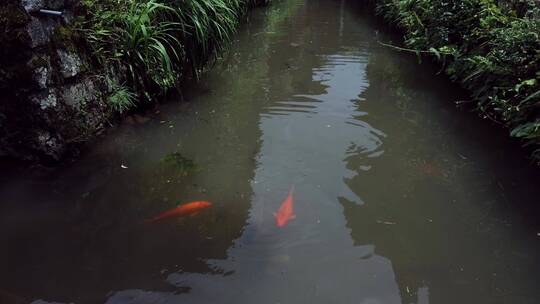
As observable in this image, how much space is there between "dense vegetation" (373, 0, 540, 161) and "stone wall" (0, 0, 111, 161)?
13.4 ft

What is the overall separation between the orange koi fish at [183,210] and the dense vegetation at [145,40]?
160 centimetres

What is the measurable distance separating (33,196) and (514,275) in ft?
11.9

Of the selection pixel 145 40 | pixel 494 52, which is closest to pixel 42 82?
pixel 145 40

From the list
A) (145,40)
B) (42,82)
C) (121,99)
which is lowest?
(121,99)

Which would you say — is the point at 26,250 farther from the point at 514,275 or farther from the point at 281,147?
the point at 514,275

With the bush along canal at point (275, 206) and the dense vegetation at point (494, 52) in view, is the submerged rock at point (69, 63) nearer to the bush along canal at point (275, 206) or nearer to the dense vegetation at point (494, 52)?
the bush along canal at point (275, 206)

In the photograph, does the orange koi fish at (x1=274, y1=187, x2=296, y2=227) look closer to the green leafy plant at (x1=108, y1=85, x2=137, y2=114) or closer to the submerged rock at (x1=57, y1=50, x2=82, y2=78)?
the green leafy plant at (x1=108, y1=85, x2=137, y2=114)

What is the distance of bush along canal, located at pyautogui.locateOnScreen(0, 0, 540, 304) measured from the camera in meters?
2.97

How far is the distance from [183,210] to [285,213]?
2.64 ft

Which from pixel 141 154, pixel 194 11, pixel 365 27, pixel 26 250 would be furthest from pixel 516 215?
pixel 365 27

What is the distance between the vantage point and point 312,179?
4.10 m

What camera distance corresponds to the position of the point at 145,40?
475 centimetres

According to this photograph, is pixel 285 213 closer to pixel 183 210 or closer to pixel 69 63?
pixel 183 210

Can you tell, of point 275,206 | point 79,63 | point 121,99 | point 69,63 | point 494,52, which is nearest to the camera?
point 275,206
